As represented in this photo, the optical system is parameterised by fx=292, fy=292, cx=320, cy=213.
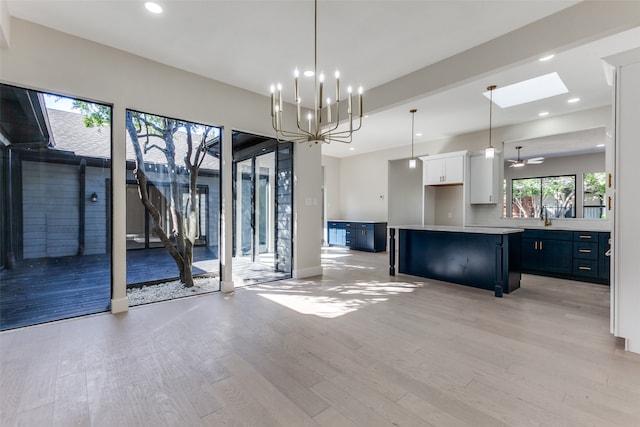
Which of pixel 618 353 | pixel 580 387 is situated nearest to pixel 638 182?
pixel 618 353

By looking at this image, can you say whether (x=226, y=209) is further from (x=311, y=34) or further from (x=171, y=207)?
(x=311, y=34)

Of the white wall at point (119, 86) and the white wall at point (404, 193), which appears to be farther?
the white wall at point (404, 193)

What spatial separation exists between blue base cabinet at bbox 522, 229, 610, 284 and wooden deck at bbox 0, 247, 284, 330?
608 centimetres

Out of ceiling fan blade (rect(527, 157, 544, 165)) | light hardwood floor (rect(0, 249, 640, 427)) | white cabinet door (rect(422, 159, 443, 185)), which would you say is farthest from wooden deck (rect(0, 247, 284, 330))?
ceiling fan blade (rect(527, 157, 544, 165))

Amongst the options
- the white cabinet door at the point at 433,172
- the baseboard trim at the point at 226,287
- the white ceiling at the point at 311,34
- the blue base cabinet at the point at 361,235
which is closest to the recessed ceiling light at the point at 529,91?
the white ceiling at the point at 311,34

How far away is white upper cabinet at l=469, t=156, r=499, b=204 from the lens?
588 centimetres

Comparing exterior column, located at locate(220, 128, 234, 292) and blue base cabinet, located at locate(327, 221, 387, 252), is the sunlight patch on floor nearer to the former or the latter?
exterior column, located at locate(220, 128, 234, 292)

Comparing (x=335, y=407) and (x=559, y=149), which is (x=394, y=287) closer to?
(x=335, y=407)

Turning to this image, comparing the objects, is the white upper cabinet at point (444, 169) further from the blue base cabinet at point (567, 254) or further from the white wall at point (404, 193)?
the blue base cabinet at point (567, 254)

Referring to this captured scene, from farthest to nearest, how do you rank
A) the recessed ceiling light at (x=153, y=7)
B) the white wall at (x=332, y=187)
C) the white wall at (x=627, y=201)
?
the white wall at (x=332, y=187) < the recessed ceiling light at (x=153, y=7) < the white wall at (x=627, y=201)

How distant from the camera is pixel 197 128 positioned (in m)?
4.06

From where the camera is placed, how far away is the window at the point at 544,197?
531 cm

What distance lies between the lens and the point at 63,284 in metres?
3.19

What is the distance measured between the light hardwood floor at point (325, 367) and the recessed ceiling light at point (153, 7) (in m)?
2.96
